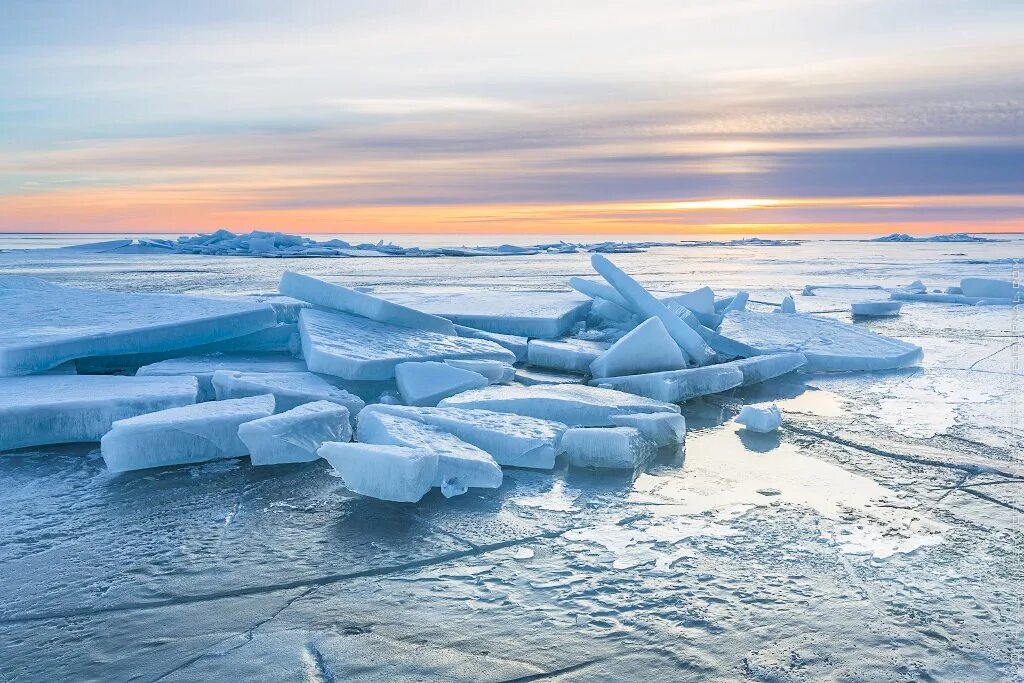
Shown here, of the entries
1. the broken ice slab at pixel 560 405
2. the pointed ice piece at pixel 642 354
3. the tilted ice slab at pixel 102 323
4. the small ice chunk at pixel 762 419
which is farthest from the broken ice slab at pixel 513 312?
the small ice chunk at pixel 762 419

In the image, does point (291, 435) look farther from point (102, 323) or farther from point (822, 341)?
point (822, 341)

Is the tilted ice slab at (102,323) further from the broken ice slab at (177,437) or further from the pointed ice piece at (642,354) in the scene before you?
the pointed ice piece at (642,354)

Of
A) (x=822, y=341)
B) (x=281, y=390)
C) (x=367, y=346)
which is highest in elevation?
(x=367, y=346)

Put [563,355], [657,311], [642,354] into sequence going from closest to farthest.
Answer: [642,354] → [563,355] → [657,311]

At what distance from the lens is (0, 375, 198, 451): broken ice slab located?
131 inches

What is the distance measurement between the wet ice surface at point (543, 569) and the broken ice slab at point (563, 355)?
161 centimetres

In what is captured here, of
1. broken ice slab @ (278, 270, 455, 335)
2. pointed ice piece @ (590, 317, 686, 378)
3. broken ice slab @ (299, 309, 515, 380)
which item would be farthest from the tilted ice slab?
pointed ice piece @ (590, 317, 686, 378)

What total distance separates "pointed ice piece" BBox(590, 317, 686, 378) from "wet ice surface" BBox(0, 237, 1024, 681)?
1260 mm

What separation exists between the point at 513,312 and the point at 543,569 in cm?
411

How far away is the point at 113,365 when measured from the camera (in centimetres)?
480

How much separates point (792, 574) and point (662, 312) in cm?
348

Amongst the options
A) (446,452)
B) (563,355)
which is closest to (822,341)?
(563,355)

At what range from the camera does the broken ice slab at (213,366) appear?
4.06 metres

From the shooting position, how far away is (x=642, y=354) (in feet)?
15.8
